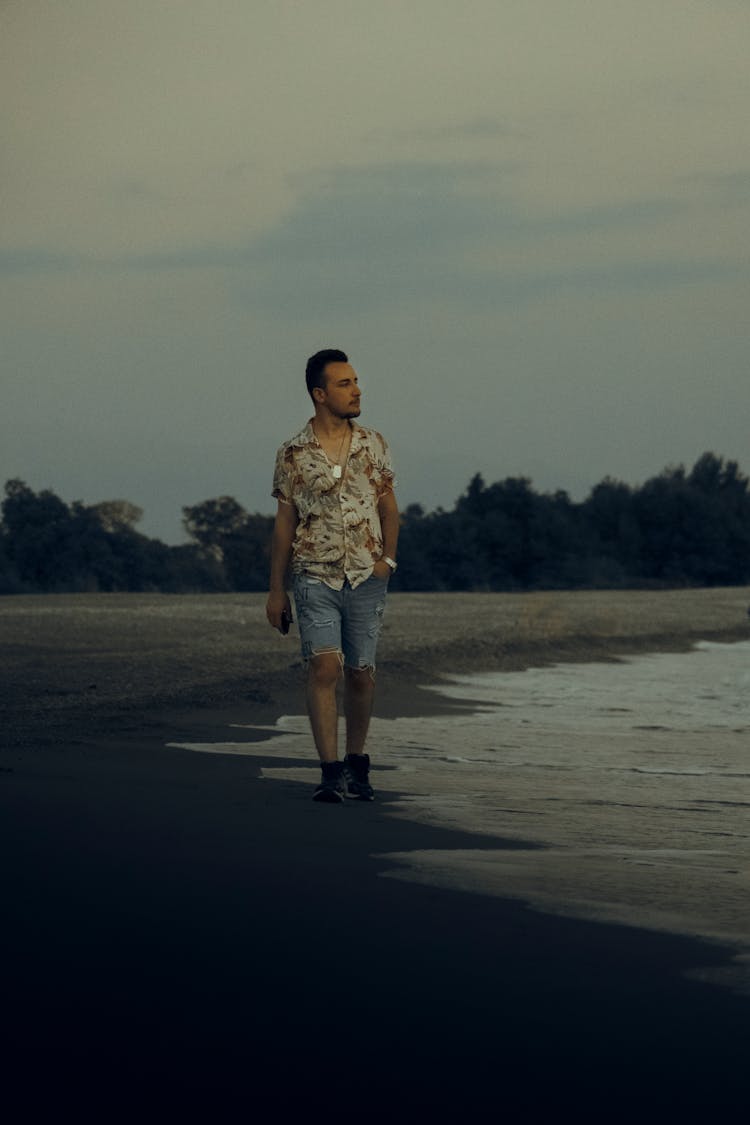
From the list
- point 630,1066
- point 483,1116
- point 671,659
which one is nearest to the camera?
point 483,1116

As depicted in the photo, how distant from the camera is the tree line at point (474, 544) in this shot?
44.2 meters

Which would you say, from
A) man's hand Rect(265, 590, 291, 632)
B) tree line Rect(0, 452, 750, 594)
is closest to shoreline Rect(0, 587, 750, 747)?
man's hand Rect(265, 590, 291, 632)

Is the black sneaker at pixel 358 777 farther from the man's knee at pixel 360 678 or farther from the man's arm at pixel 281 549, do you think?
the man's arm at pixel 281 549

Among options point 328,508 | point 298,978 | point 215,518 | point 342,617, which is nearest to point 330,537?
point 328,508

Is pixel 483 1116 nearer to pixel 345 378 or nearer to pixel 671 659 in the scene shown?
pixel 345 378

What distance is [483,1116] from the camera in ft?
9.63

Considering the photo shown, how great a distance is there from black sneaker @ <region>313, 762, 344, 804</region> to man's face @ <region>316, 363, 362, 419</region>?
1.53m

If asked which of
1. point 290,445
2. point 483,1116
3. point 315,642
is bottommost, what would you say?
point 483,1116

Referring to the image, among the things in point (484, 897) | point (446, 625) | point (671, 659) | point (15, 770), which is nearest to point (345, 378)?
point (15, 770)

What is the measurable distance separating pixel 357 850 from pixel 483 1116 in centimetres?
253

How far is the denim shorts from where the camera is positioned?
7.09m

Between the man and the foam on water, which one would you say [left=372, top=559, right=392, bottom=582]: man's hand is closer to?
the man

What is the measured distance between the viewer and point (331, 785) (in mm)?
6688

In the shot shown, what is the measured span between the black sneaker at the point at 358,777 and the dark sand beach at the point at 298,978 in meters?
0.16
